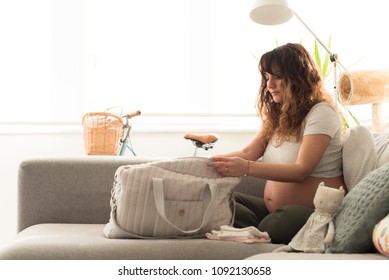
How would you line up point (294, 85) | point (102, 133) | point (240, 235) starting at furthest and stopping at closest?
point (102, 133)
point (294, 85)
point (240, 235)

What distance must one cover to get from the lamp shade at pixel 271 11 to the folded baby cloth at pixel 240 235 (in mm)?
1152

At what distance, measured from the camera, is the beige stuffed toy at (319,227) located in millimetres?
1410

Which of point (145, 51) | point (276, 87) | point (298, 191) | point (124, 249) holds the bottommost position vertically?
point (124, 249)

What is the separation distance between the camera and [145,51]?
148 inches

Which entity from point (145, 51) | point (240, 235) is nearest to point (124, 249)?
point (240, 235)

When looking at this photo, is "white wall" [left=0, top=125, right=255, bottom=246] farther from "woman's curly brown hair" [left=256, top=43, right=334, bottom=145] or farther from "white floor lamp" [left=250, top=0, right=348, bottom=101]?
"woman's curly brown hair" [left=256, top=43, right=334, bottom=145]

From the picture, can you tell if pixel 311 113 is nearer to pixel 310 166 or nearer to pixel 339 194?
pixel 310 166

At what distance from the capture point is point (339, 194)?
1.48 m

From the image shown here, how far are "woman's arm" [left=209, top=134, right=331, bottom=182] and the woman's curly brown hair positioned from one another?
136mm

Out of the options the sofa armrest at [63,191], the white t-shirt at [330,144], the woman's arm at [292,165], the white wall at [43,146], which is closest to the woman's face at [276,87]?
the white t-shirt at [330,144]

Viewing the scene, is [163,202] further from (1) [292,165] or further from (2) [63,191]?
(2) [63,191]

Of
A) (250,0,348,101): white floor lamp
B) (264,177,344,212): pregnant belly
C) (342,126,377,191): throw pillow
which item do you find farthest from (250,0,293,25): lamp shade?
(264,177,344,212): pregnant belly

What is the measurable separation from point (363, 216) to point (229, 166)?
1.70 ft

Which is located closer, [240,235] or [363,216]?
[363,216]
